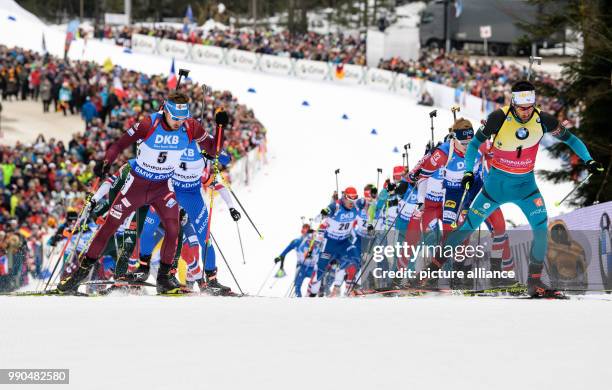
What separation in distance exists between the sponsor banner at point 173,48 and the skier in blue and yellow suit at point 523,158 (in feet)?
135

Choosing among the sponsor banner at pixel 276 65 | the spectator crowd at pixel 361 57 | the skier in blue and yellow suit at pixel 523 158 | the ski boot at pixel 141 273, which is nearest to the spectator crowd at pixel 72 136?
the ski boot at pixel 141 273

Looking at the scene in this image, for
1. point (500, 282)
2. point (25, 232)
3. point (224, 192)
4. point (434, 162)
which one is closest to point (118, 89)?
point (25, 232)

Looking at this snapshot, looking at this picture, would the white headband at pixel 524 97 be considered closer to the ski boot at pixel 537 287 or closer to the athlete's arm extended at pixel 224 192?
the ski boot at pixel 537 287

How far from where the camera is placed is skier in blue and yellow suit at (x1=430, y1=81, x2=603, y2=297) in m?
11.2

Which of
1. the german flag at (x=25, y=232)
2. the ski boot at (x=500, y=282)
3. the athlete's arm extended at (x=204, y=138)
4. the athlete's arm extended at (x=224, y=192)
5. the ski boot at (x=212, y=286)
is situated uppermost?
the athlete's arm extended at (x=204, y=138)

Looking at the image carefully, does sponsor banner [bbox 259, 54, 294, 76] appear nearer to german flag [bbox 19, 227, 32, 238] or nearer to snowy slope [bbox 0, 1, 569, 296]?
snowy slope [bbox 0, 1, 569, 296]

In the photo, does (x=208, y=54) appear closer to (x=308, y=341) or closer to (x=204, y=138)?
(x=204, y=138)

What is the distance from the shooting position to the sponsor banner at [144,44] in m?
52.0

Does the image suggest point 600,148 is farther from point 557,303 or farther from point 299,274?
point 557,303

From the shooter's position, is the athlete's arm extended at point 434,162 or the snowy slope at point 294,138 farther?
the snowy slope at point 294,138

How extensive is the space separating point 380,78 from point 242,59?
741cm

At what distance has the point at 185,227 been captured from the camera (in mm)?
13070

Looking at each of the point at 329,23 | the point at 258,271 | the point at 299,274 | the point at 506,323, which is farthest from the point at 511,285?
the point at 329,23

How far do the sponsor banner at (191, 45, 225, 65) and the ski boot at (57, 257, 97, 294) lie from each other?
38831mm
